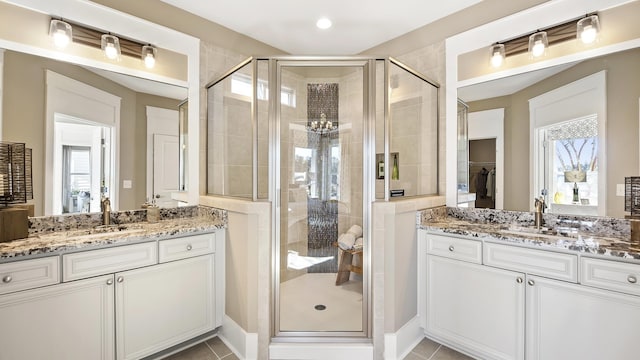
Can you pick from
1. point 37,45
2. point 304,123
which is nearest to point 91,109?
point 37,45

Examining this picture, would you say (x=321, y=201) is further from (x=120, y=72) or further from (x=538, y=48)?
(x=538, y=48)

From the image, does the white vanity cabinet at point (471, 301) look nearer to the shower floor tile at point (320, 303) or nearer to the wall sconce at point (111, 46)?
the shower floor tile at point (320, 303)

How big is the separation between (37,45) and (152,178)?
1082 millimetres

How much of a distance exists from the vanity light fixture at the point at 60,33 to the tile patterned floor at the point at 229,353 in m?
2.26

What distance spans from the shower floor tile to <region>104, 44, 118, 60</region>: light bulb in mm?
2105

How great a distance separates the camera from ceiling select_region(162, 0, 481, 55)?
2354 millimetres

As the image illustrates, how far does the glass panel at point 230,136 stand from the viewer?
7.16ft

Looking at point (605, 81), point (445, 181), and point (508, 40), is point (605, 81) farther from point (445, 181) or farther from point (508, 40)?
point (445, 181)

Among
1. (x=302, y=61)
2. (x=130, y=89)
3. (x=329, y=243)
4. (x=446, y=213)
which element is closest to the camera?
(x=302, y=61)

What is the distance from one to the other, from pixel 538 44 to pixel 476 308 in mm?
1943

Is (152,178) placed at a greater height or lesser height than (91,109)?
lesser

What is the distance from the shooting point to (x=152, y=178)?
229cm

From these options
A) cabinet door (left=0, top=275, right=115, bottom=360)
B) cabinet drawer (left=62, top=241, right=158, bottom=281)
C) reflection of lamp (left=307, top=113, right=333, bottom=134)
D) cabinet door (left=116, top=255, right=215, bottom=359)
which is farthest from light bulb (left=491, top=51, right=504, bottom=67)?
cabinet door (left=0, top=275, right=115, bottom=360)

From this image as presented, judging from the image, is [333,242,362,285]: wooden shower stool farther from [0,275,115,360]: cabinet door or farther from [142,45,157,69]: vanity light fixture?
[142,45,157,69]: vanity light fixture
